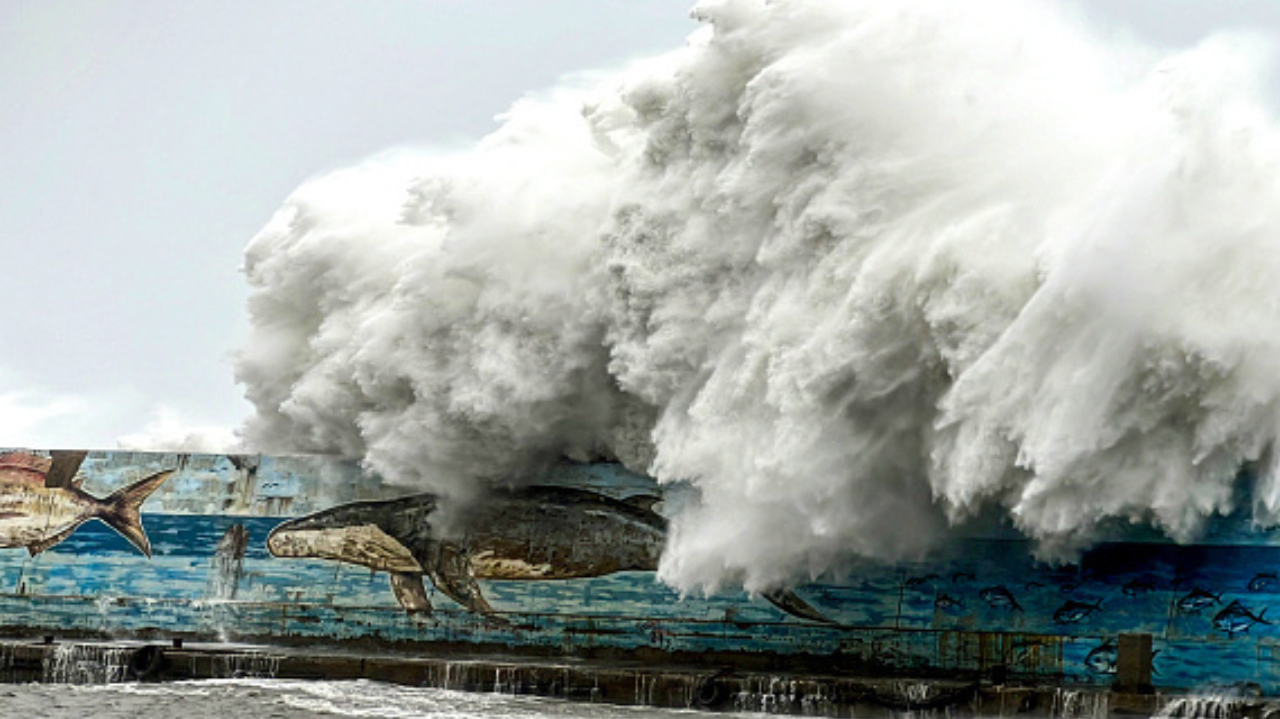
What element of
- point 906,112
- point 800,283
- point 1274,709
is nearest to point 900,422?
point 800,283

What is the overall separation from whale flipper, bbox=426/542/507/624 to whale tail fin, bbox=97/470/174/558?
543 centimetres

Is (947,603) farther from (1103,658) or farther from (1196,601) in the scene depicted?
(1196,601)

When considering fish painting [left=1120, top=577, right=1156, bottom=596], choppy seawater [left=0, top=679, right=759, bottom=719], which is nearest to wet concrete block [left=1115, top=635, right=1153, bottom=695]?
fish painting [left=1120, top=577, right=1156, bottom=596]

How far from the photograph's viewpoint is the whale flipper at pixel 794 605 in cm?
2641

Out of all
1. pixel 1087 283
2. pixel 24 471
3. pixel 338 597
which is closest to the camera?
pixel 1087 283

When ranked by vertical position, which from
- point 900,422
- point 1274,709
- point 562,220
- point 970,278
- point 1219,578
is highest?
point 562,220

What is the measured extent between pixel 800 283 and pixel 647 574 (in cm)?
629

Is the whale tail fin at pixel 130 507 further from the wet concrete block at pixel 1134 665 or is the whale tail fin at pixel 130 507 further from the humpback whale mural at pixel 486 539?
the wet concrete block at pixel 1134 665

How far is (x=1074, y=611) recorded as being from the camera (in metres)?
24.4

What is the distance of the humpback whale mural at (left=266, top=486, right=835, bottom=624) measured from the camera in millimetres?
28078

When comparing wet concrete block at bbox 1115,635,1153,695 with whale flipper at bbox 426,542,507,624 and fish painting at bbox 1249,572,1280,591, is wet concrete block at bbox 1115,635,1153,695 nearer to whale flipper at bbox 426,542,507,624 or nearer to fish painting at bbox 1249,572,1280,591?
fish painting at bbox 1249,572,1280,591

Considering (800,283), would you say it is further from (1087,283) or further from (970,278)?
(1087,283)

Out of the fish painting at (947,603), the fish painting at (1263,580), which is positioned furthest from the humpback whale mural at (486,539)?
the fish painting at (1263,580)

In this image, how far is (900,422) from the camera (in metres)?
23.2
